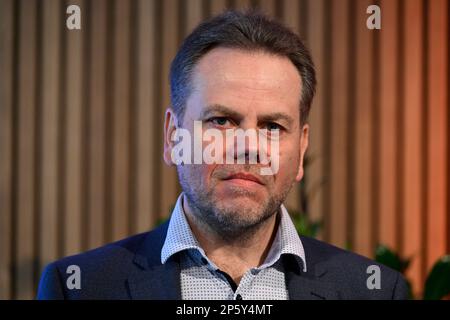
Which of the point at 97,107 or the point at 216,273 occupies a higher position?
the point at 97,107

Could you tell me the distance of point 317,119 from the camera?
8.51ft

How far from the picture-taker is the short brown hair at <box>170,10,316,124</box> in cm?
101

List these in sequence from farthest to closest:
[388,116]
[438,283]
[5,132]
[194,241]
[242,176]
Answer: [388,116] < [5,132] < [438,283] < [194,241] < [242,176]

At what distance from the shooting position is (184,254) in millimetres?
1047

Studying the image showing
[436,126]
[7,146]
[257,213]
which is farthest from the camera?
[436,126]

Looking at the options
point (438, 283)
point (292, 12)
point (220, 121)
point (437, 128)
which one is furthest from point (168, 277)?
point (437, 128)

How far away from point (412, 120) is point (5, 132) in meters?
1.57

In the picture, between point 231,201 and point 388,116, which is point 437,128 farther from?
point 231,201

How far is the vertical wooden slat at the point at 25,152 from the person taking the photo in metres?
2.47

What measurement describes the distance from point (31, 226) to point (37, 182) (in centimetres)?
17

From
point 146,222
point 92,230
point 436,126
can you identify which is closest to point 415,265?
point 436,126

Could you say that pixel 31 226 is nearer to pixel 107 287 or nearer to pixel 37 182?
pixel 37 182

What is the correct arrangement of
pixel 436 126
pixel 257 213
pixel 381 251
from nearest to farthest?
pixel 257 213 → pixel 381 251 → pixel 436 126

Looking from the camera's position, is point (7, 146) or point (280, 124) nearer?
point (280, 124)
